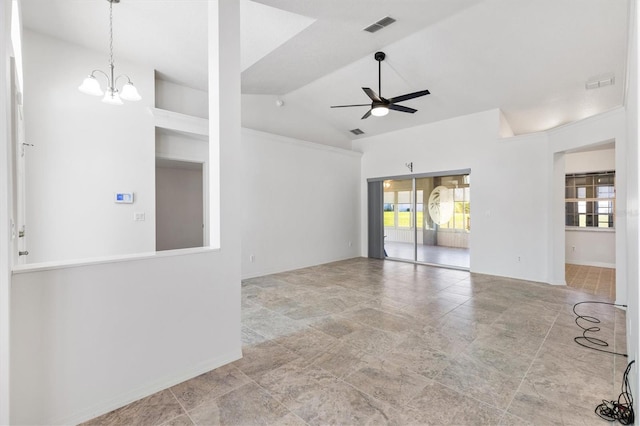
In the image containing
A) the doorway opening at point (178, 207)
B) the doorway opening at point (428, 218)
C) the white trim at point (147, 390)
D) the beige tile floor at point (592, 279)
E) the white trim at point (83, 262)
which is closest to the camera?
the white trim at point (83, 262)

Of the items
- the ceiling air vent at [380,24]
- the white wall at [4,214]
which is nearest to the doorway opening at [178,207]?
the ceiling air vent at [380,24]

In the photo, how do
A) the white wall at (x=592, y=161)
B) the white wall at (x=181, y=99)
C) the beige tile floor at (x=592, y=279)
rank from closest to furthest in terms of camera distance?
the beige tile floor at (x=592, y=279)
the white wall at (x=181, y=99)
the white wall at (x=592, y=161)

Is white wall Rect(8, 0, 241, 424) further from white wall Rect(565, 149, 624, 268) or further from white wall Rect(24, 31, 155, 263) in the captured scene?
white wall Rect(565, 149, 624, 268)

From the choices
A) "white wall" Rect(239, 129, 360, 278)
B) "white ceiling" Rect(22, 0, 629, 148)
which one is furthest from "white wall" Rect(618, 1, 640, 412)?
"white wall" Rect(239, 129, 360, 278)

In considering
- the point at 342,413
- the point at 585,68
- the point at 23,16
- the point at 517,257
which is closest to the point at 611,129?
the point at 585,68

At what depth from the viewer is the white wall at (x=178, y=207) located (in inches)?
285

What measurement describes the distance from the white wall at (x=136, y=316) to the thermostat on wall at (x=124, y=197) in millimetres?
2615

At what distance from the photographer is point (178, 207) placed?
7.52 metres

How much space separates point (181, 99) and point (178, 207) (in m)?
3.28

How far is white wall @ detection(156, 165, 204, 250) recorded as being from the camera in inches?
285

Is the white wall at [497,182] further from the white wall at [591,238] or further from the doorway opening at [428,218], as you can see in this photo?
the white wall at [591,238]

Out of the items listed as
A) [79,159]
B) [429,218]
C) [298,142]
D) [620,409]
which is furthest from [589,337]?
[79,159]

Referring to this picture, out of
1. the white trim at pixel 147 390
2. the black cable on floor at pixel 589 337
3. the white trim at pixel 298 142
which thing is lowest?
the black cable on floor at pixel 589 337

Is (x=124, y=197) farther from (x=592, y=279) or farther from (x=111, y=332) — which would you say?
(x=592, y=279)
